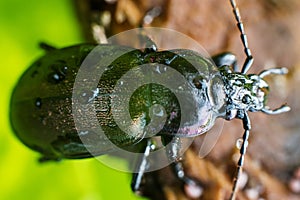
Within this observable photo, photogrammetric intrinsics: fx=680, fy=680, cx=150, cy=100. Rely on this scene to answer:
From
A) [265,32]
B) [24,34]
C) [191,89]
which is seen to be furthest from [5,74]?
[265,32]

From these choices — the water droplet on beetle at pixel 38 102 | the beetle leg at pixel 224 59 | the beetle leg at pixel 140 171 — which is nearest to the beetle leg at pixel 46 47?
the water droplet on beetle at pixel 38 102

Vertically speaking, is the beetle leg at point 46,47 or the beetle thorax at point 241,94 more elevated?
the beetle leg at point 46,47

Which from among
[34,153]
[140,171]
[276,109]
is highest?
[276,109]

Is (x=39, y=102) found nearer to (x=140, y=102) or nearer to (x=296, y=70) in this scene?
(x=140, y=102)

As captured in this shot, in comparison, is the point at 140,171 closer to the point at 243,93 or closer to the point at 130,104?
the point at 130,104

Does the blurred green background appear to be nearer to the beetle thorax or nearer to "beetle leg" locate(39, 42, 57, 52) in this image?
"beetle leg" locate(39, 42, 57, 52)

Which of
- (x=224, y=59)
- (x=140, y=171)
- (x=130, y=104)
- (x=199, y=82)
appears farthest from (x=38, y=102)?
(x=224, y=59)

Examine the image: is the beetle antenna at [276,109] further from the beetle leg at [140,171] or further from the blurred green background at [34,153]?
the blurred green background at [34,153]
